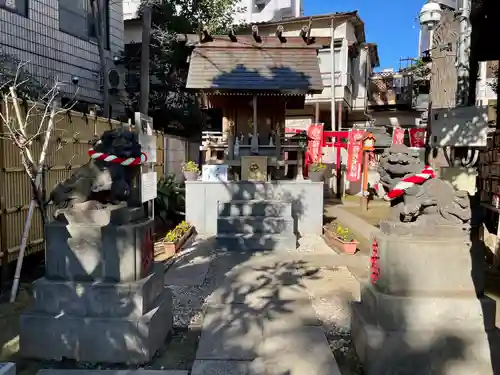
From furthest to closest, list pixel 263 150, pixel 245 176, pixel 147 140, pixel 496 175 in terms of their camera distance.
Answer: pixel 263 150 < pixel 245 176 < pixel 496 175 < pixel 147 140

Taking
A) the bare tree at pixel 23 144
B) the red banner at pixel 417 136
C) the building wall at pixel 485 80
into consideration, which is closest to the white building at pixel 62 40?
the bare tree at pixel 23 144

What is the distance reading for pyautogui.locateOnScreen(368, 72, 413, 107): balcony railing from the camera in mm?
24359

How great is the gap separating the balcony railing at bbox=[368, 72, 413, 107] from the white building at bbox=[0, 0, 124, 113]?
16.7 metres

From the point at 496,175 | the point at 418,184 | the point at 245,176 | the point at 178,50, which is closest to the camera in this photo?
the point at 418,184

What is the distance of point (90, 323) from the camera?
378 centimetres

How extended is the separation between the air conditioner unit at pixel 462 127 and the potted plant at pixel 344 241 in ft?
9.01

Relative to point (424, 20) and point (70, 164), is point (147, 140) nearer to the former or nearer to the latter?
point (70, 164)

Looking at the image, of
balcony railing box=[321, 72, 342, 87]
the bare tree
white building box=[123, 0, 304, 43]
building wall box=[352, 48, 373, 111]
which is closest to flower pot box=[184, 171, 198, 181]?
the bare tree

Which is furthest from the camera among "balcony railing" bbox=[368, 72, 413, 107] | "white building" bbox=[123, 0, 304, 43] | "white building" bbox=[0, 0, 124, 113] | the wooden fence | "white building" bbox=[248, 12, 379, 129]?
"white building" bbox=[123, 0, 304, 43]

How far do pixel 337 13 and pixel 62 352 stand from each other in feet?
63.7

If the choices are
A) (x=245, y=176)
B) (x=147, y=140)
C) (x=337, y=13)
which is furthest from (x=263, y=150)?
(x=337, y=13)

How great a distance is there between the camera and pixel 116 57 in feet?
50.1

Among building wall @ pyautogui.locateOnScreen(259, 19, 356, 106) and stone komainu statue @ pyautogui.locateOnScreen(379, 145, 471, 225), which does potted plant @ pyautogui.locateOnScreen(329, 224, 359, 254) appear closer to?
stone komainu statue @ pyautogui.locateOnScreen(379, 145, 471, 225)

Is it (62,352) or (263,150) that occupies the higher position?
(263,150)
